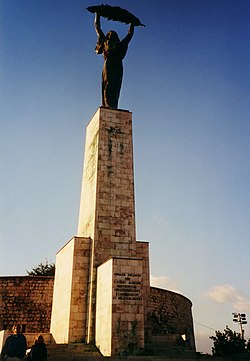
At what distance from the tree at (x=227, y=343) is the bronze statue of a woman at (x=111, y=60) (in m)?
17.0

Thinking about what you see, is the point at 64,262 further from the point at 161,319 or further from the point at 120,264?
the point at 161,319

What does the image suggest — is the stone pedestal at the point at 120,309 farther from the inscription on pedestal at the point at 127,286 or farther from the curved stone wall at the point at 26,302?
the curved stone wall at the point at 26,302

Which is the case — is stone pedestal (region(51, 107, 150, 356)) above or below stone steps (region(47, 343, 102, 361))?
above

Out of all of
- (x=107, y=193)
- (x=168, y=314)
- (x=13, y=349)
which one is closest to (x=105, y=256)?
(x=107, y=193)

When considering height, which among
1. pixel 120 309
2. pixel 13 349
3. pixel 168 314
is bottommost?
pixel 13 349

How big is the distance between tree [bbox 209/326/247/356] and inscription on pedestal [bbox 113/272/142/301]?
50.7 feet

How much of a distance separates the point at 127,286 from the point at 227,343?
1717 cm

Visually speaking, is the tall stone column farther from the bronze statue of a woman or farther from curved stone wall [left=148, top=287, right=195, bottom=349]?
curved stone wall [left=148, top=287, right=195, bottom=349]

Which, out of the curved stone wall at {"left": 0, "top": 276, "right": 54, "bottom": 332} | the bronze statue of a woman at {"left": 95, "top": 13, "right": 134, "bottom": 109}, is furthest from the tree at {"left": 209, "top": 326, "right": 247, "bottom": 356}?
the bronze statue of a woman at {"left": 95, "top": 13, "right": 134, "bottom": 109}

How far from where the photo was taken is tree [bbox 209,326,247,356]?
23688mm

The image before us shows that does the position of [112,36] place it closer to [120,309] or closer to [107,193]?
[107,193]

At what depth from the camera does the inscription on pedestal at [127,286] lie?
10.6 metres

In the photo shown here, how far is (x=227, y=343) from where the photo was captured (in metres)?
24.8

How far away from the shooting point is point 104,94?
52.6 feet
